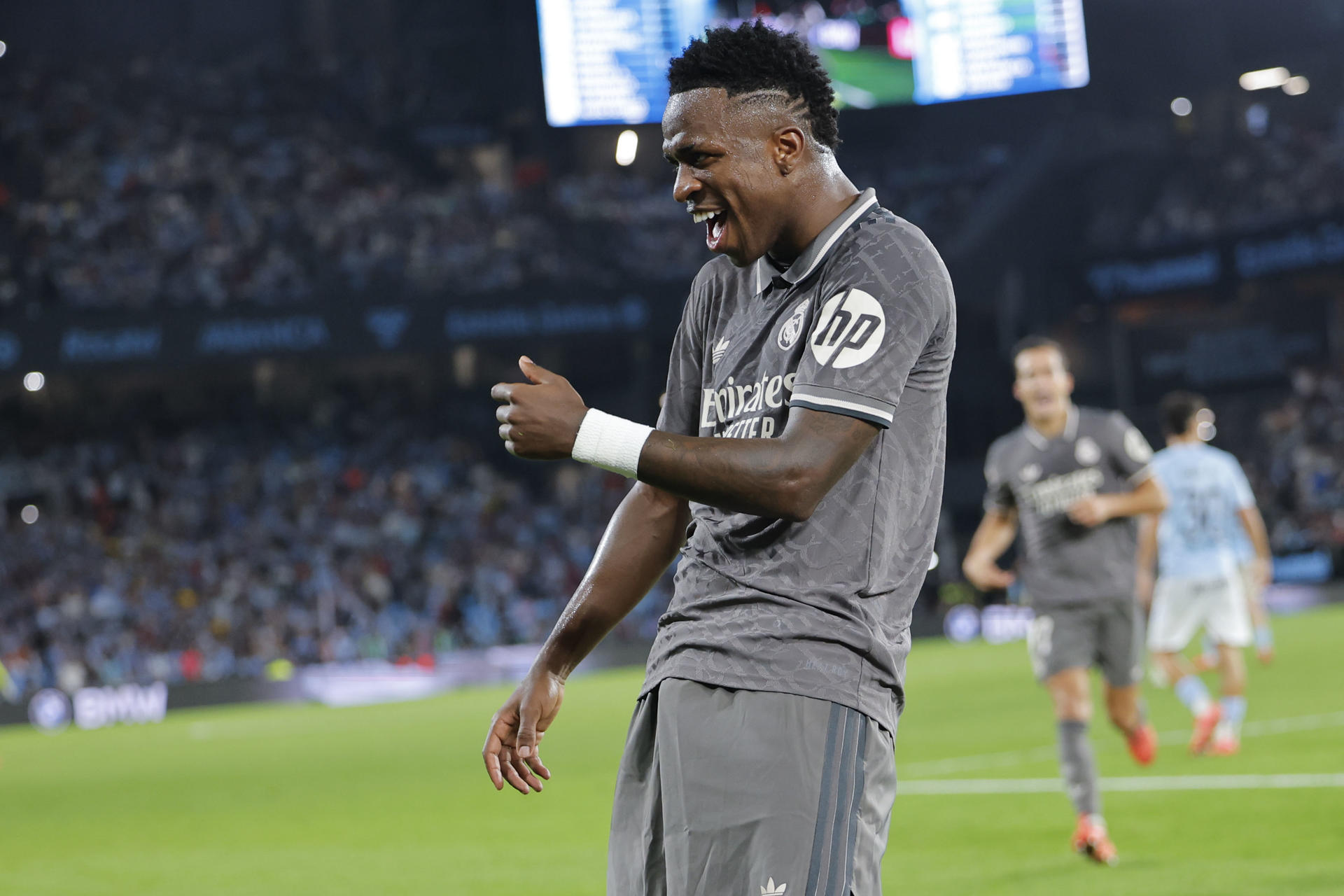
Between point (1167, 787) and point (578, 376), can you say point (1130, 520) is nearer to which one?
point (1167, 787)

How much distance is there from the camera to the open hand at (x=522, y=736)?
321 cm

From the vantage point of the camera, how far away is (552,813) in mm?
10156

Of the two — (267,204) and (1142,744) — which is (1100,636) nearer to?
(1142,744)

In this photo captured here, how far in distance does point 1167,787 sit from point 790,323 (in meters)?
7.38

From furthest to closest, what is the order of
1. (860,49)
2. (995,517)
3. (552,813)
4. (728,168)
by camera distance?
(860,49) → (552,813) → (995,517) → (728,168)

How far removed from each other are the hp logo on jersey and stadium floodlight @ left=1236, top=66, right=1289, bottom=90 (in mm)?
36692

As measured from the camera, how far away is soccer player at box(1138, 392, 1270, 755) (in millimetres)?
11070

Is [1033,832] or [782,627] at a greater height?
[782,627]

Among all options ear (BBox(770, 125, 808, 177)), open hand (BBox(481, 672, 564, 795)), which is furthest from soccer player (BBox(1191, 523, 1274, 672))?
ear (BBox(770, 125, 808, 177))

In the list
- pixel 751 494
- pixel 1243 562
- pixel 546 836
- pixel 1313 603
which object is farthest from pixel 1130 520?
pixel 1313 603

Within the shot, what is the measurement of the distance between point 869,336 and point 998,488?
573 centimetres

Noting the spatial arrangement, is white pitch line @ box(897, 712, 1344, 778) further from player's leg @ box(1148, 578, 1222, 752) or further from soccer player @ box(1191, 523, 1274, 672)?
soccer player @ box(1191, 523, 1274, 672)

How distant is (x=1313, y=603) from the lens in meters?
26.5

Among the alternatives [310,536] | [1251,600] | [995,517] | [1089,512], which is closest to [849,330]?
[1089,512]
